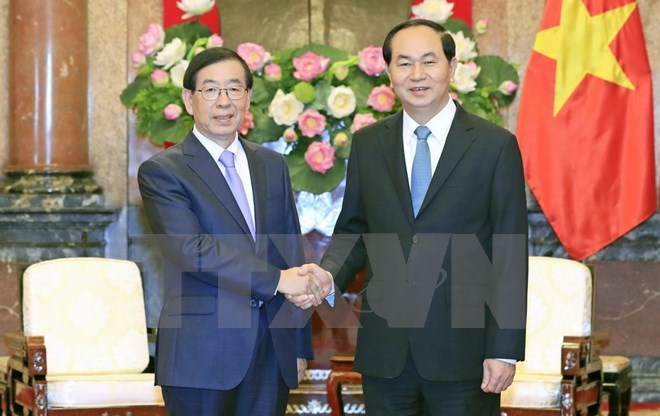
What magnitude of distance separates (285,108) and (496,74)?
1251mm

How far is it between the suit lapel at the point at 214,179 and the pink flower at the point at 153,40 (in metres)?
2.43

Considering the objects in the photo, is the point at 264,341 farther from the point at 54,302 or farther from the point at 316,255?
the point at 316,255

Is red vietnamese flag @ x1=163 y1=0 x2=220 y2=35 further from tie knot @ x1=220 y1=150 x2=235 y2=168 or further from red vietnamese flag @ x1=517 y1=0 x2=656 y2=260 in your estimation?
tie knot @ x1=220 y1=150 x2=235 y2=168

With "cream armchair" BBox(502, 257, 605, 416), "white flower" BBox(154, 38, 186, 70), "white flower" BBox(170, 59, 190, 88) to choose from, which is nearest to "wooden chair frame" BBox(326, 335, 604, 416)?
"cream armchair" BBox(502, 257, 605, 416)

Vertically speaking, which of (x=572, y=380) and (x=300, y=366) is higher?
(x=300, y=366)

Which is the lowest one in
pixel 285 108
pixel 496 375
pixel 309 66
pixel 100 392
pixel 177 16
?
pixel 100 392

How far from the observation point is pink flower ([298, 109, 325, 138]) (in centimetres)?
543

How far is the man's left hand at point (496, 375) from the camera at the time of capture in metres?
3.18

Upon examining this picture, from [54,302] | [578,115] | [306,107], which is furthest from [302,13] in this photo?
[54,302]

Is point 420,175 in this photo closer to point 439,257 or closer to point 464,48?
point 439,257

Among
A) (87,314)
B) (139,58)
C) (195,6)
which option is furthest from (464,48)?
(87,314)

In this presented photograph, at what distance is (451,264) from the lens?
323 cm

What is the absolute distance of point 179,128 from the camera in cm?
567

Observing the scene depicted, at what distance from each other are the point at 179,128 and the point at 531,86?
6.62ft
